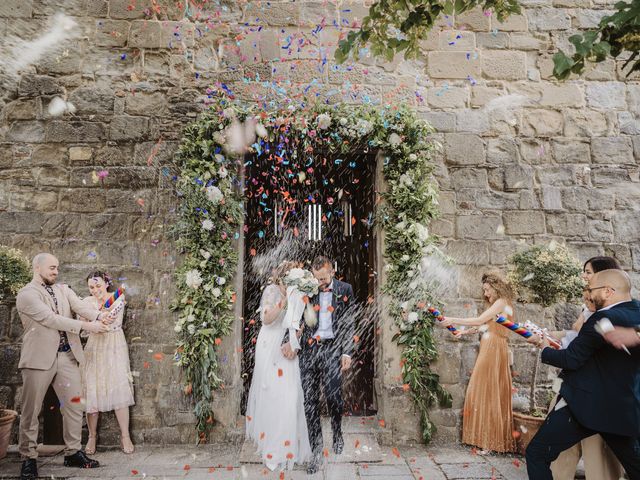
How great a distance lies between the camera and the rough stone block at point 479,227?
5238 millimetres

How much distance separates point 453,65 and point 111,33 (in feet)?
12.4

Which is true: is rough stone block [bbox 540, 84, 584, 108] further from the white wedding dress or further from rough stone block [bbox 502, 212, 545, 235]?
the white wedding dress

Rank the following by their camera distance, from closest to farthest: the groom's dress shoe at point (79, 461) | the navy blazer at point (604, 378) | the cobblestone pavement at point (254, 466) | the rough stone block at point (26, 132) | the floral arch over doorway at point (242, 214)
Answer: the navy blazer at point (604, 378)
the cobblestone pavement at point (254, 466)
the groom's dress shoe at point (79, 461)
the floral arch over doorway at point (242, 214)
the rough stone block at point (26, 132)

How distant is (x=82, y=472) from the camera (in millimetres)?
4059

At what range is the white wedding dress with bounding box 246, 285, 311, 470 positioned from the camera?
423cm

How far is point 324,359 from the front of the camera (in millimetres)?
4398

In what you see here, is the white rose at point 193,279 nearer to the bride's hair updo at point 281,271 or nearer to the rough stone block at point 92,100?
the bride's hair updo at point 281,271

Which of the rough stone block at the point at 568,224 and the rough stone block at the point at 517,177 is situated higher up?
the rough stone block at the point at 517,177

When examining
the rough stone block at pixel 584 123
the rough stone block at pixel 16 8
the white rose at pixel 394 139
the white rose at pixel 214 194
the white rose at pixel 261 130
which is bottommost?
the white rose at pixel 214 194

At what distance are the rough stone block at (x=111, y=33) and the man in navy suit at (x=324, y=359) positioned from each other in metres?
3.29

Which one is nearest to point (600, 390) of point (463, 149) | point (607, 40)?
point (607, 40)

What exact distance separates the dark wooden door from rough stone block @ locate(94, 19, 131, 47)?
76.4 inches

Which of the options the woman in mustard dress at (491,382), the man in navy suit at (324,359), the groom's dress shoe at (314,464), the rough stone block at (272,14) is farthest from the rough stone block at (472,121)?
the groom's dress shoe at (314,464)

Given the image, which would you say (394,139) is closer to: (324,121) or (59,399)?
(324,121)
